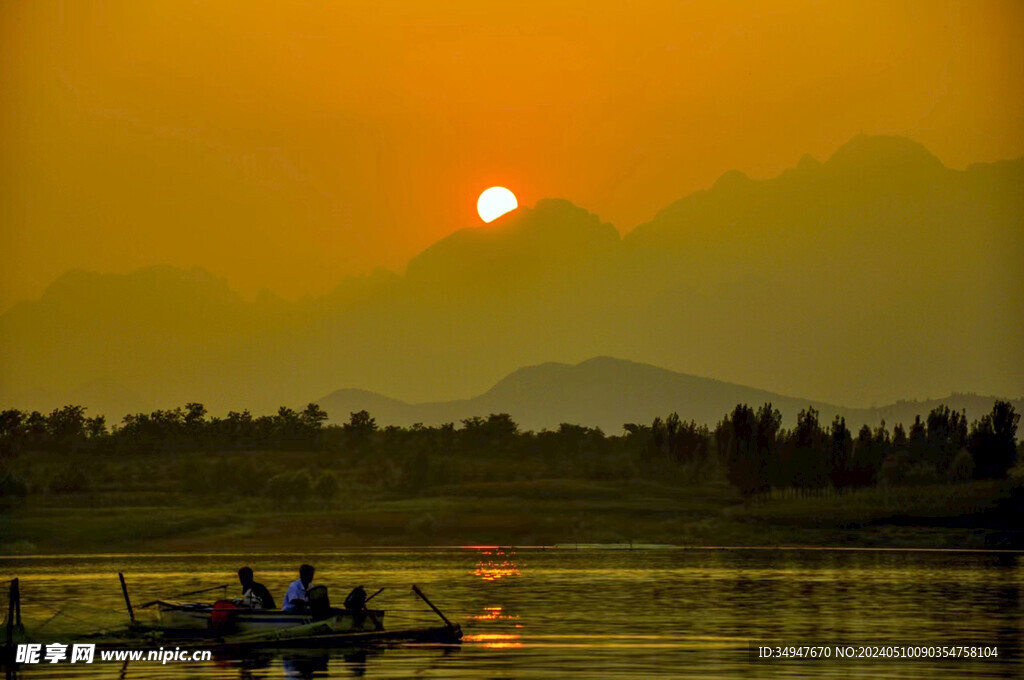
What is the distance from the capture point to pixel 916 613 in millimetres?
75625

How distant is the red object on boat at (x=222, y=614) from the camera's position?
57844 mm

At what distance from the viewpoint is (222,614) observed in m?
57.9

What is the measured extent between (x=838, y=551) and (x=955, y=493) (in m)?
41.7

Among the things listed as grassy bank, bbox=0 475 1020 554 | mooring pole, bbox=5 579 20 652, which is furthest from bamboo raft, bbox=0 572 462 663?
grassy bank, bbox=0 475 1020 554

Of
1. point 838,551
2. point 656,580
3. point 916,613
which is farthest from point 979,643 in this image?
point 838,551

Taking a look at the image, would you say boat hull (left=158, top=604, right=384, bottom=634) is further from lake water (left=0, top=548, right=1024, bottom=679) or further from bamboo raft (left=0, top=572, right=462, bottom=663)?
lake water (left=0, top=548, right=1024, bottom=679)

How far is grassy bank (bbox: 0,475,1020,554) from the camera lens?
6767 inches

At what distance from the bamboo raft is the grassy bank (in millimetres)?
108272

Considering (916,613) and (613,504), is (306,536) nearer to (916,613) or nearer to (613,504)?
(613,504)

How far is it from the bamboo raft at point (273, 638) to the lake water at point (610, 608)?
19.5 inches

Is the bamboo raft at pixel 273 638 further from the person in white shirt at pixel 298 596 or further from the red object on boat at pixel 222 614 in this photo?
the person in white shirt at pixel 298 596

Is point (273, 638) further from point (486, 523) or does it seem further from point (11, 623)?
point (486, 523)

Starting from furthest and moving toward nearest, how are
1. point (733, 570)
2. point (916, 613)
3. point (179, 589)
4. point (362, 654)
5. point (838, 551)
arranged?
point (838, 551)
point (733, 570)
point (179, 589)
point (916, 613)
point (362, 654)

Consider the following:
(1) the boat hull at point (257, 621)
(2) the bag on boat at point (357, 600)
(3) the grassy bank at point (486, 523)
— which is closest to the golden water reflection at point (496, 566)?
(3) the grassy bank at point (486, 523)
